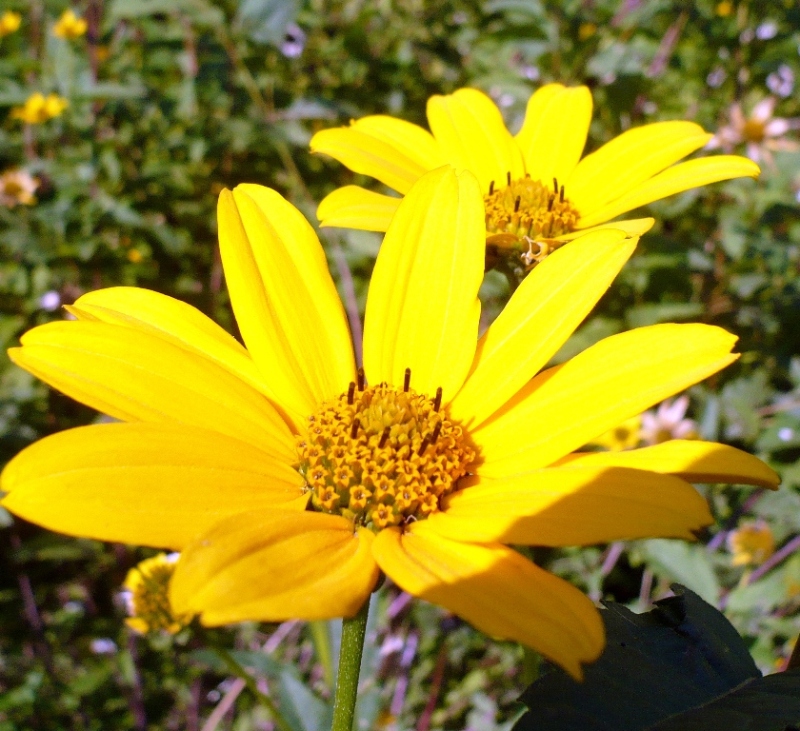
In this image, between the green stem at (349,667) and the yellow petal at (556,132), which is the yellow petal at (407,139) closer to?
the yellow petal at (556,132)

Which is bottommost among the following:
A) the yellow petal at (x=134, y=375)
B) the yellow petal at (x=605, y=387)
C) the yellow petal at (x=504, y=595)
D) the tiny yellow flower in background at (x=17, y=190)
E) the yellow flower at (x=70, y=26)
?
the yellow petal at (x=504, y=595)

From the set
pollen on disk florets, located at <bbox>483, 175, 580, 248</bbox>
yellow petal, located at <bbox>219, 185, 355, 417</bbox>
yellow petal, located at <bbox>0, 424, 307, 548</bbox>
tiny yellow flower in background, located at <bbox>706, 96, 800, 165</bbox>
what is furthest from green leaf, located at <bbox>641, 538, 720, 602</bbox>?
tiny yellow flower in background, located at <bbox>706, 96, 800, 165</bbox>

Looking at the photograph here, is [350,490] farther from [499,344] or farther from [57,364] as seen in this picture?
[57,364]

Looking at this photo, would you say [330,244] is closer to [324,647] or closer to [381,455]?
[324,647]

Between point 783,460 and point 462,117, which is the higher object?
point 462,117

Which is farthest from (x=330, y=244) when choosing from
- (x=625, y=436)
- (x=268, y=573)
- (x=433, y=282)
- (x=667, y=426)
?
(x=268, y=573)

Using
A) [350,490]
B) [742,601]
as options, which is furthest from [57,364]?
[742,601]

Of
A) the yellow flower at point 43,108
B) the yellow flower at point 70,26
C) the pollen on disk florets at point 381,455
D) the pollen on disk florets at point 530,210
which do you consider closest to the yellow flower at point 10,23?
the yellow flower at point 70,26
